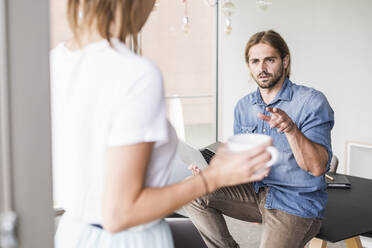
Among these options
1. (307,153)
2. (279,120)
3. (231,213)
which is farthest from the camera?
(231,213)

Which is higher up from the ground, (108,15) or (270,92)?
(108,15)

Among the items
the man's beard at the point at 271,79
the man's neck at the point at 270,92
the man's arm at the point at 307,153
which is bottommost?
the man's arm at the point at 307,153

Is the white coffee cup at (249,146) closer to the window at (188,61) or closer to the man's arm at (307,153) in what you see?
the man's arm at (307,153)

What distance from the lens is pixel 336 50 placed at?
3.45 metres

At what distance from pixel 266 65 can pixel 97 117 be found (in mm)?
1375

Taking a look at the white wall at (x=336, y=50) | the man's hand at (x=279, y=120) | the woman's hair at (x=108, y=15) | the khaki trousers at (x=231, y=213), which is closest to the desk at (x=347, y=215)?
the khaki trousers at (x=231, y=213)

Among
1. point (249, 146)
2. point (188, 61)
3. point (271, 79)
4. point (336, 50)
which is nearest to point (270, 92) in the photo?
point (271, 79)

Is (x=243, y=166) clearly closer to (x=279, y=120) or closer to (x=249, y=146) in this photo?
(x=249, y=146)

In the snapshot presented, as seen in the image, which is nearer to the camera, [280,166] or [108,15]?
[108,15]

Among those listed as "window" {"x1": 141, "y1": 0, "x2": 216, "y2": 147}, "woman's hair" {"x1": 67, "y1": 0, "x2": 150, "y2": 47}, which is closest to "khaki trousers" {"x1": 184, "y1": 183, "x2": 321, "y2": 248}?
"woman's hair" {"x1": 67, "y1": 0, "x2": 150, "y2": 47}

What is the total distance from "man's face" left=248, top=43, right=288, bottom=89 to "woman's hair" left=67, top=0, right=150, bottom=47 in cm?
124

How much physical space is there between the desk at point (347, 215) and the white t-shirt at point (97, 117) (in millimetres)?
1059

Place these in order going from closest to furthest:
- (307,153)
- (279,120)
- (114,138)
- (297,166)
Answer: (114,138)
(279,120)
(307,153)
(297,166)

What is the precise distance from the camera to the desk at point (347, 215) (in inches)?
61.8
